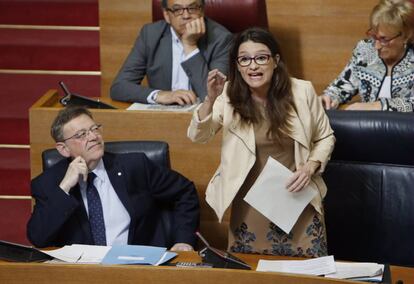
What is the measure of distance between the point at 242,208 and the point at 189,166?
647 mm

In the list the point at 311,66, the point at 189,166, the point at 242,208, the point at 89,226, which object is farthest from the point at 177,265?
the point at 311,66

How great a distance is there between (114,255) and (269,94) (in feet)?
1.80

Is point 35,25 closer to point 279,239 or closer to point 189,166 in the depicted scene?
point 189,166

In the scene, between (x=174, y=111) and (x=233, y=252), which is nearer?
(x=233, y=252)

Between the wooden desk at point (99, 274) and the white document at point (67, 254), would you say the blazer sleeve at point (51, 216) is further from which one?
the wooden desk at point (99, 274)

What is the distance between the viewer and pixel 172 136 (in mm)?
3047

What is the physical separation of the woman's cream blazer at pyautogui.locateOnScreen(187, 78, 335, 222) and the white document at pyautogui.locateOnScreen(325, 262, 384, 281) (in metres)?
0.23


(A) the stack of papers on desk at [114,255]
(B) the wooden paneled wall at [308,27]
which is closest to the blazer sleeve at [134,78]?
(B) the wooden paneled wall at [308,27]

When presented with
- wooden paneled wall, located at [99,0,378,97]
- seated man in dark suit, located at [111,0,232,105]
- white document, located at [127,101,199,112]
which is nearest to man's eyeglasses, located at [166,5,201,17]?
seated man in dark suit, located at [111,0,232,105]

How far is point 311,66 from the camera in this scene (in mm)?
3922

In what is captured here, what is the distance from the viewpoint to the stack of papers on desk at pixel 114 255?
2.25 m

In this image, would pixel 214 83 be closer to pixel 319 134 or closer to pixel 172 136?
pixel 319 134

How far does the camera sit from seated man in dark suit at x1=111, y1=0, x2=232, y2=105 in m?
3.31

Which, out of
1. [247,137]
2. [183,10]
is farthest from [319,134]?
[183,10]
